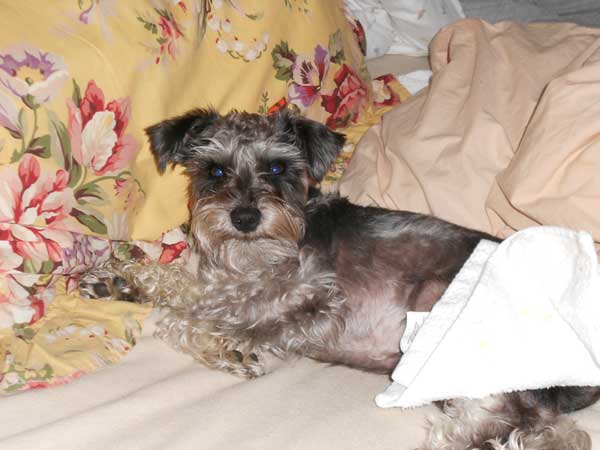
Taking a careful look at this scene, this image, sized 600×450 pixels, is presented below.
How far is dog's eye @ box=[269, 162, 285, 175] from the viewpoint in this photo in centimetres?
413

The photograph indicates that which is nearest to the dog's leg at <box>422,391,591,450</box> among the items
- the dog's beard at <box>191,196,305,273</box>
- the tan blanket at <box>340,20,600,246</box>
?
the tan blanket at <box>340,20,600,246</box>

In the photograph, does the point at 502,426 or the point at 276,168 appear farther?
the point at 276,168

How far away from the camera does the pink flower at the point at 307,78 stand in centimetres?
475

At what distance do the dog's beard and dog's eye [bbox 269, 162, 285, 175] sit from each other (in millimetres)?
343

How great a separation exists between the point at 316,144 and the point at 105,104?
1.27 metres

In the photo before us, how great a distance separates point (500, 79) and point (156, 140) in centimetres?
235

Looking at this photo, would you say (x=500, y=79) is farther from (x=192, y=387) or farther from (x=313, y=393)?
(x=192, y=387)

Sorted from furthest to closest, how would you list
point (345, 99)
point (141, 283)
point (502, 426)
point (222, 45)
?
point (345, 99)
point (222, 45)
point (141, 283)
point (502, 426)

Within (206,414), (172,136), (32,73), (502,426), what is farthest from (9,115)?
(502,426)

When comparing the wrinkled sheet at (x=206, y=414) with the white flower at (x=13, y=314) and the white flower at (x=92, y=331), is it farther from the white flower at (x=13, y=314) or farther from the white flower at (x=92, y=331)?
the white flower at (x=13, y=314)

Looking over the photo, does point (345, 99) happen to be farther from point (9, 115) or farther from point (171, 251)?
point (9, 115)

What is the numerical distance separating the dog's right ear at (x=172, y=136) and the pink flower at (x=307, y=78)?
89 centimetres

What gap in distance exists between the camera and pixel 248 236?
383 cm

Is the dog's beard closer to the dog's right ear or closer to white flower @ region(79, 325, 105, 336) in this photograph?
the dog's right ear
